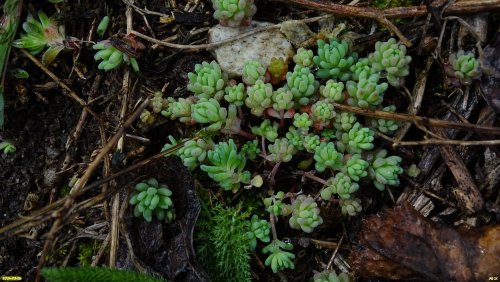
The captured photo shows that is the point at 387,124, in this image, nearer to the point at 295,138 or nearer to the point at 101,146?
the point at 295,138

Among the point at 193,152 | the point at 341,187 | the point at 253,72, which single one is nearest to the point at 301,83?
the point at 253,72

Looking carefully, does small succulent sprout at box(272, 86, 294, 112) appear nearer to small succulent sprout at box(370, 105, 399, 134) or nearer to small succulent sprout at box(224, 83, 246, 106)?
small succulent sprout at box(224, 83, 246, 106)

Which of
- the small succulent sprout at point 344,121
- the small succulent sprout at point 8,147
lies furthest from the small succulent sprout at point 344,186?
the small succulent sprout at point 8,147

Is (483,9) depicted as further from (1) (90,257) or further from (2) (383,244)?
(1) (90,257)

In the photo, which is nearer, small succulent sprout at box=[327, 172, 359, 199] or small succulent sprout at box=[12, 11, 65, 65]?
small succulent sprout at box=[327, 172, 359, 199]

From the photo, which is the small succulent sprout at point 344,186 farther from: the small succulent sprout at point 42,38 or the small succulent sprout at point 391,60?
the small succulent sprout at point 42,38

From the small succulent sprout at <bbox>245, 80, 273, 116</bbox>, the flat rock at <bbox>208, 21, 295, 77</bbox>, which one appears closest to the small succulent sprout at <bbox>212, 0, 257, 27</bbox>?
the flat rock at <bbox>208, 21, 295, 77</bbox>

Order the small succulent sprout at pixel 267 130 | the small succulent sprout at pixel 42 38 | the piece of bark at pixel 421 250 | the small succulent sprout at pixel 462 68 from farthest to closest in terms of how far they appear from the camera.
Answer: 1. the small succulent sprout at pixel 42 38
2. the small succulent sprout at pixel 267 130
3. the small succulent sprout at pixel 462 68
4. the piece of bark at pixel 421 250
